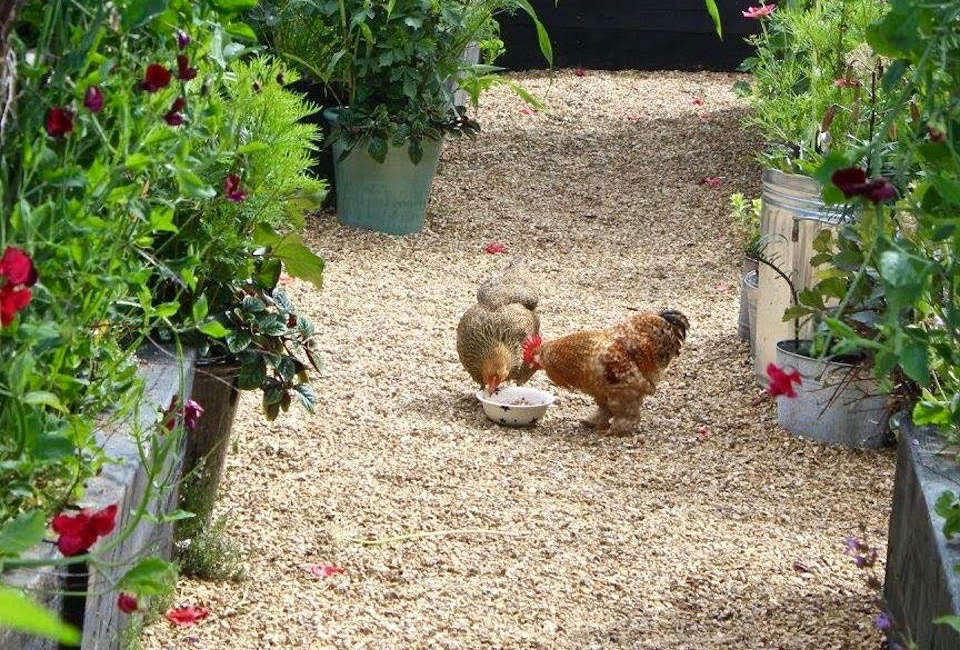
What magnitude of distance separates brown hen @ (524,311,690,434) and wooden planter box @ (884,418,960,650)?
1616mm

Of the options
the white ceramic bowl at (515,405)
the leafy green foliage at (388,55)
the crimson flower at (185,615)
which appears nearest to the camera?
the crimson flower at (185,615)

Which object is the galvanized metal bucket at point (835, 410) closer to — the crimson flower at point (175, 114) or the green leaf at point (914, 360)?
the green leaf at point (914, 360)

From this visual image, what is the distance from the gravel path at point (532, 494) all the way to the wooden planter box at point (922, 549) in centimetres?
29

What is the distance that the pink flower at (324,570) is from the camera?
3299 millimetres

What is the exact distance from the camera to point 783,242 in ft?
15.2

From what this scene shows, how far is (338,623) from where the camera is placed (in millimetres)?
3062

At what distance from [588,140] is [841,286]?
17.5 ft

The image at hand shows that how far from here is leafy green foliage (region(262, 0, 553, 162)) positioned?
6.82m

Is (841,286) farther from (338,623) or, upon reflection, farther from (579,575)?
(338,623)

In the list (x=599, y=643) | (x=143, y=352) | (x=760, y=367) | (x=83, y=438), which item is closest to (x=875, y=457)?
(x=760, y=367)

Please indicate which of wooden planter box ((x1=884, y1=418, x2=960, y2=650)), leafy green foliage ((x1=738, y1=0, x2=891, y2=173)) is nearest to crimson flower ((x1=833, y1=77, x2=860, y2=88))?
leafy green foliage ((x1=738, y1=0, x2=891, y2=173))

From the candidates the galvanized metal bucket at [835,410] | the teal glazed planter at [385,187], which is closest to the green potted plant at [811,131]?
the galvanized metal bucket at [835,410]

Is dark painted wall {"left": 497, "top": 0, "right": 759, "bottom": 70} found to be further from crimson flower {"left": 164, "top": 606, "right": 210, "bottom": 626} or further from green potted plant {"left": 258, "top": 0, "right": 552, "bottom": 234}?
crimson flower {"left": 164, "top": 606, "right": 210, "bottom": 626}

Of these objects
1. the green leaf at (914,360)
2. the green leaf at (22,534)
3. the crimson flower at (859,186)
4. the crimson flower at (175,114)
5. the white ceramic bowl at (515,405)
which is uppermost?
the crimson flower at (175,114)
